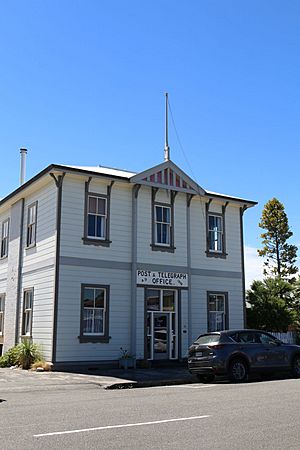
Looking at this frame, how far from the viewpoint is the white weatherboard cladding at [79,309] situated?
19.7 metres

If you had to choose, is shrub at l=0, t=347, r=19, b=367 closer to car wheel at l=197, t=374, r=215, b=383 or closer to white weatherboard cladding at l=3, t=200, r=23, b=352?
white weatherboard cladding at l=3, t=200, r=23, b=352

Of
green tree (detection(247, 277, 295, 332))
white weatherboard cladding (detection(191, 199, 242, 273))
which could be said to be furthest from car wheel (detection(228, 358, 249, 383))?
green tree (detection(247, 277, 295, 332))

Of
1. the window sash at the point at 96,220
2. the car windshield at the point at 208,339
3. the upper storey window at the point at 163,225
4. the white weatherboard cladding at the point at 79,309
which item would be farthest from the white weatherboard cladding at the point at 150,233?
the car windshield at the point at 208,339

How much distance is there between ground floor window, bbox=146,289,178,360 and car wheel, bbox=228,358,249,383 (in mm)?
5847

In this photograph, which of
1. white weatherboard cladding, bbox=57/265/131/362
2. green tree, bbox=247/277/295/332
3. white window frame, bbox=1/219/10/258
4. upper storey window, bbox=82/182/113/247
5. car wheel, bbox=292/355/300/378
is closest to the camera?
car wheel, bbox=292/355/300/378

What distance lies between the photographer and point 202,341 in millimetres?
16891

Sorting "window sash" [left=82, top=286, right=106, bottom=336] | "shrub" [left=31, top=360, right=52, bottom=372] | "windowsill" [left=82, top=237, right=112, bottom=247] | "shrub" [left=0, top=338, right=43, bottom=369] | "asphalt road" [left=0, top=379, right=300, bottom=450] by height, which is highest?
"windowsill" [left=82, top=237, right=112, bottom=247]

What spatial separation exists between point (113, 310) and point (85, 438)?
1345 cm

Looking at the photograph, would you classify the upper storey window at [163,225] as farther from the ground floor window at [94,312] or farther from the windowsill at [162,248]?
the ground floor window at [94,312]

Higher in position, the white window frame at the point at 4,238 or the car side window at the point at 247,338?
the white window frame at the point at 4,238

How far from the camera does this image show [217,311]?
23.8 meters

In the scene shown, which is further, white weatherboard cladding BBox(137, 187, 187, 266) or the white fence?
the white fence

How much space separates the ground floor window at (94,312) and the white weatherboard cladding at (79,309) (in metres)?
0.17

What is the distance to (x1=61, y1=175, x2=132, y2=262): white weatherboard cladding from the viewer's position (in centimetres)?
2036
